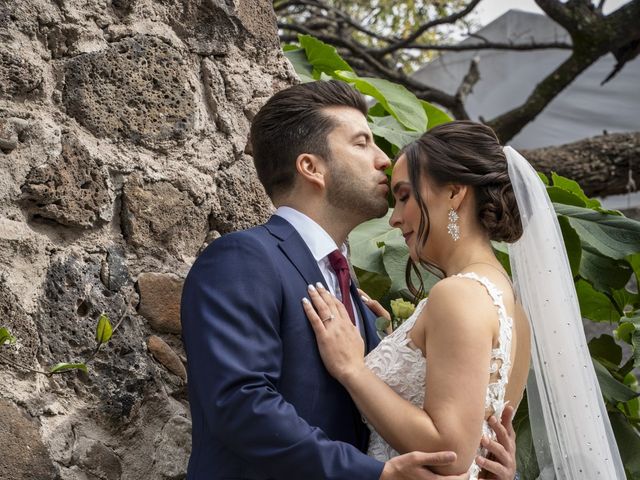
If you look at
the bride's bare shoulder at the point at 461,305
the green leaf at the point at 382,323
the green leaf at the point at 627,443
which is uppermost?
the bride's bare shoulder at the point at 461,305

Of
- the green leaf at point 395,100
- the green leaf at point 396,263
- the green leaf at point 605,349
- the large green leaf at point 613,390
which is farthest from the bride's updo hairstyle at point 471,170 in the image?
the green leaf at point 605,349

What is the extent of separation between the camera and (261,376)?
6.59 feet

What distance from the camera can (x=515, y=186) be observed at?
2.32 meters

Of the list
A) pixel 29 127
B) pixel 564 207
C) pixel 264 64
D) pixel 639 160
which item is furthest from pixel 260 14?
pixel 639 160

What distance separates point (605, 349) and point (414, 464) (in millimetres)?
1727

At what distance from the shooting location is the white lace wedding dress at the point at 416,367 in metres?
2.16

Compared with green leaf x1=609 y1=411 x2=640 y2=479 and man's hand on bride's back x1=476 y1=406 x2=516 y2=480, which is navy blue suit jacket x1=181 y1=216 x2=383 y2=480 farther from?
green leaf x1=609 y1=411 x2=640 y2=479

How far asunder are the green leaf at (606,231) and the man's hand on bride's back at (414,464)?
4.37ft

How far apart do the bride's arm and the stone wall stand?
493 mm

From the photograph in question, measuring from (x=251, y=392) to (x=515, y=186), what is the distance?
30.2 inches

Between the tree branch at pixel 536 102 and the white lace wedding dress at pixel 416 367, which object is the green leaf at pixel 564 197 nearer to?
the white lace wedding dress at pixel 416 367

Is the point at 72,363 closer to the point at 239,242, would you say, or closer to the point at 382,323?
the point at 239,242

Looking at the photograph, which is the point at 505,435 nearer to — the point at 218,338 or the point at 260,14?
the point at 218,338

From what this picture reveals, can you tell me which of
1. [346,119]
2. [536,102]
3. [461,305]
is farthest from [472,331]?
[536,102]
